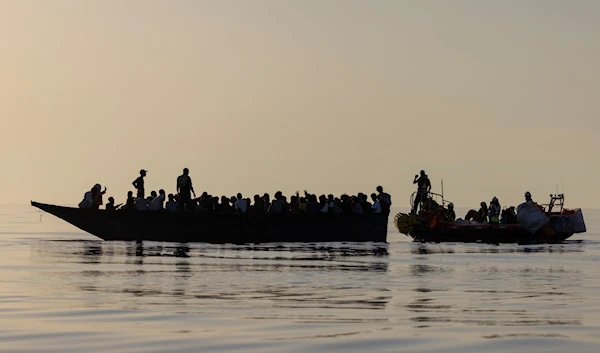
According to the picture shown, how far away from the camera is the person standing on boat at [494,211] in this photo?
161ft

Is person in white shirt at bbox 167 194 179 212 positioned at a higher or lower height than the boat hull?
higher

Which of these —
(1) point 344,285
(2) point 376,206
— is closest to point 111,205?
(2) point 376,206

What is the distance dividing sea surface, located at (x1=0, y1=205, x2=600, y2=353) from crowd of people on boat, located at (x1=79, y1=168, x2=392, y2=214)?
10333mm

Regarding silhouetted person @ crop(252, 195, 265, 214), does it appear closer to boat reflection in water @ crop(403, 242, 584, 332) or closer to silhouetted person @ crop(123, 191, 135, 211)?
silhouetted person @ crop(123, 191, 135, 211)

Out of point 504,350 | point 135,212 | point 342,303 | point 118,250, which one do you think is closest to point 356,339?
point 504,350

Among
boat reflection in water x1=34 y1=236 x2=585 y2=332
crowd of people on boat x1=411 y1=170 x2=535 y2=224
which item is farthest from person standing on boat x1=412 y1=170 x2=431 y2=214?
boat reflection in water x1=34 y1=236 x2=585 y2=332

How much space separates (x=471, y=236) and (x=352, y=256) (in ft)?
43.7

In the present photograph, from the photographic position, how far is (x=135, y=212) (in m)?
44.7

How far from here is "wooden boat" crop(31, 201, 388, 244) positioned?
44594 mm

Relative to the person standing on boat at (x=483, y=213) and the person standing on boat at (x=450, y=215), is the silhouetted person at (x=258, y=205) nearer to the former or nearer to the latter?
the person standing on boat at (x=450, y=215)

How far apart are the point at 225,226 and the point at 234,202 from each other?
1.55 meters

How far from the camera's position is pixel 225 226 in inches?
1770

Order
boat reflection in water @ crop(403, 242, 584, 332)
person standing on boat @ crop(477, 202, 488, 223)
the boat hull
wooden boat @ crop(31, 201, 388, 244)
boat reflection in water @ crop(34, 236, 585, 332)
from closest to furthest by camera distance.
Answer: boat reflection in water @ crop(403, 242, 584, 332), boat reflection in water @ crop(34, 236, 585, 332), wooden boat @ crop(31, 201, 388, 244), the boat hull, person standing on boat @ crop(477, 202, 488, 223)

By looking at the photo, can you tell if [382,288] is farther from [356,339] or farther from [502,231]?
[502,231]
